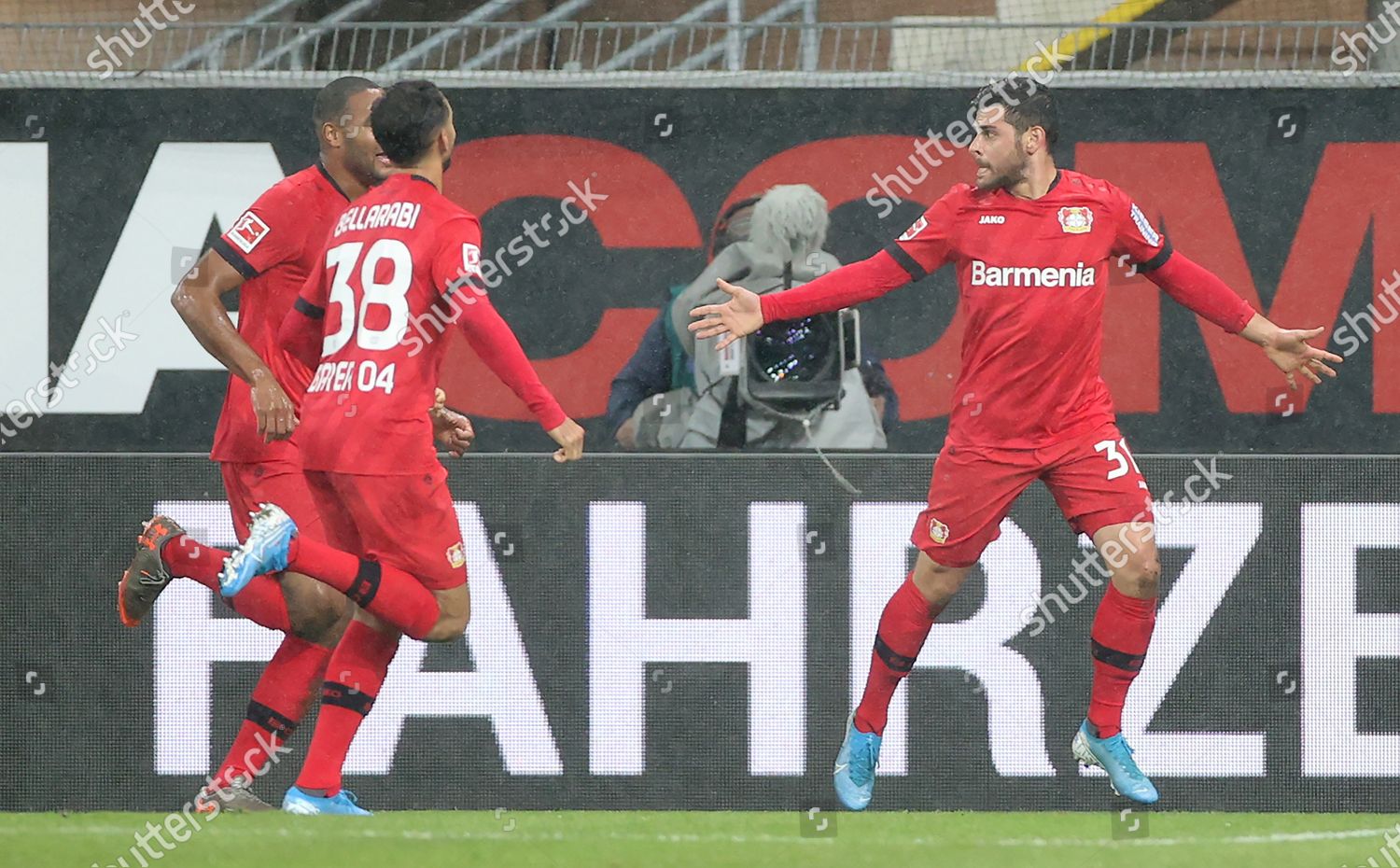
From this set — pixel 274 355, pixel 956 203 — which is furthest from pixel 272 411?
pixel 956 203

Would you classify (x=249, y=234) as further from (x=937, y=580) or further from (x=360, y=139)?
(x=937, y=580)

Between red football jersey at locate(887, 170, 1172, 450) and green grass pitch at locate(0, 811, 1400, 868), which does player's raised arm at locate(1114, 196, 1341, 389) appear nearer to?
red football jersey at locate(887, 170, 1172, 450)

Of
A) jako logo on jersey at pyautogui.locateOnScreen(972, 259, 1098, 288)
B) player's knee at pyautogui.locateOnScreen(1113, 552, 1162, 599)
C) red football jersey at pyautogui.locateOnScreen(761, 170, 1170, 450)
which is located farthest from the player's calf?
player's knee at pyautogui.locateOnScreen(1113, 552, 1162, 599)

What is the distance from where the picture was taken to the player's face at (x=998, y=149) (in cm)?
489

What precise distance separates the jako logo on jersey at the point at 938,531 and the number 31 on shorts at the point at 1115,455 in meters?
0.45

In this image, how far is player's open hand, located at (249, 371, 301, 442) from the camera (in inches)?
180

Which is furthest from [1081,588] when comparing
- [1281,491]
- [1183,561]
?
[1281,491]

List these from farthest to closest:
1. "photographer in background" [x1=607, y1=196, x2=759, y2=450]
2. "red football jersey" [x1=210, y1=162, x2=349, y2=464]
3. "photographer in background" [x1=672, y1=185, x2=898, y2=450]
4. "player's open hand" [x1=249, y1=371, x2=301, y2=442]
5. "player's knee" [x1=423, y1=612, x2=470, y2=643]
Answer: "photographer in background" [x1=607, y1=196, x2=759, y2=450], "photographer in background" [x1=672, y1=185, x2=898, y2=450], "red football jersey" [x1=210, y1=162, x2=349, y2=464], "player's open hand" [x1=249, y1=371, x2=301, y2=442], "player's knee" [x1=423, y1=612, x2=470, y2=643]

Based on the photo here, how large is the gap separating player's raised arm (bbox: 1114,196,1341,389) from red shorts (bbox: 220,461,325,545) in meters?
2.29

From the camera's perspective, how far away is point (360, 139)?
4.91 meters

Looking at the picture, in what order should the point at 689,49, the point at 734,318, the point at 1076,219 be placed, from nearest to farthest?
the point at 734,318 → the point at 1076,219 → the point at 689,49

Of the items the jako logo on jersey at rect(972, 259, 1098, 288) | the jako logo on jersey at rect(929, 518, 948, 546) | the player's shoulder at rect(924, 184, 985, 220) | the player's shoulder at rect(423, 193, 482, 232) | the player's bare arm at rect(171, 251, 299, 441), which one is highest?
the player's shoulder at rect(924, 184, 985, 220)

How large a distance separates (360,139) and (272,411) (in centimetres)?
82

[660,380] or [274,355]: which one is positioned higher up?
[660,380]
